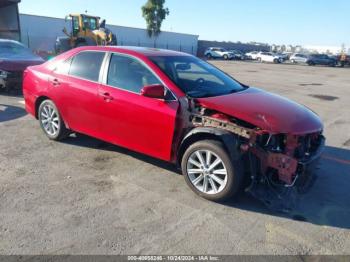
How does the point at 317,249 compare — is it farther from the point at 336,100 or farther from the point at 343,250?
the point at 336,100

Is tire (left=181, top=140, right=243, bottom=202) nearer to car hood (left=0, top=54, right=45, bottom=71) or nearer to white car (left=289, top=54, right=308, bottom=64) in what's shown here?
car hood (left=0, top=54, right=45, bottom=71)

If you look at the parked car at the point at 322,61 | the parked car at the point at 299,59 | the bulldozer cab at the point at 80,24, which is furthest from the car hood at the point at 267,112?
the parked car at the point at 299,59

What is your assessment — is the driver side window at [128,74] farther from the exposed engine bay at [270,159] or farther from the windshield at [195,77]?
the exposed engine bay at [270,159]

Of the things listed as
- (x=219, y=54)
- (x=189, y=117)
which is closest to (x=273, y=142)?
(x=189, y=117)

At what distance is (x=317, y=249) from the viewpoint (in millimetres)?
3312

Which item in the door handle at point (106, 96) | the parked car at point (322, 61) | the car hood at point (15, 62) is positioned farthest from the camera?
the parked car at point (322, 61)

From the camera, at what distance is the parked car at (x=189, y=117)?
3.93 m

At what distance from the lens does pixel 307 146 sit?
430 cm

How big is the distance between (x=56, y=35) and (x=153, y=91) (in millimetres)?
38178

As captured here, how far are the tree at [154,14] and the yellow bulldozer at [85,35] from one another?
24145mm

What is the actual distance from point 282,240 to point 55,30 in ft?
131

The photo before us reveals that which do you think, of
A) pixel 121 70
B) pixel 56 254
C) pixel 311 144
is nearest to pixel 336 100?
pixel 311 144

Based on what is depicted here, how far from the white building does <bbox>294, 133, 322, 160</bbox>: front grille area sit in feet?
116

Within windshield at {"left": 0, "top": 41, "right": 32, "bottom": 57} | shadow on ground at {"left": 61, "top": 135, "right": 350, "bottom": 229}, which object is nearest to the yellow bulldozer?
windshield at {"left": 0, "top": 41, "right": 32, "bottom": 57}
